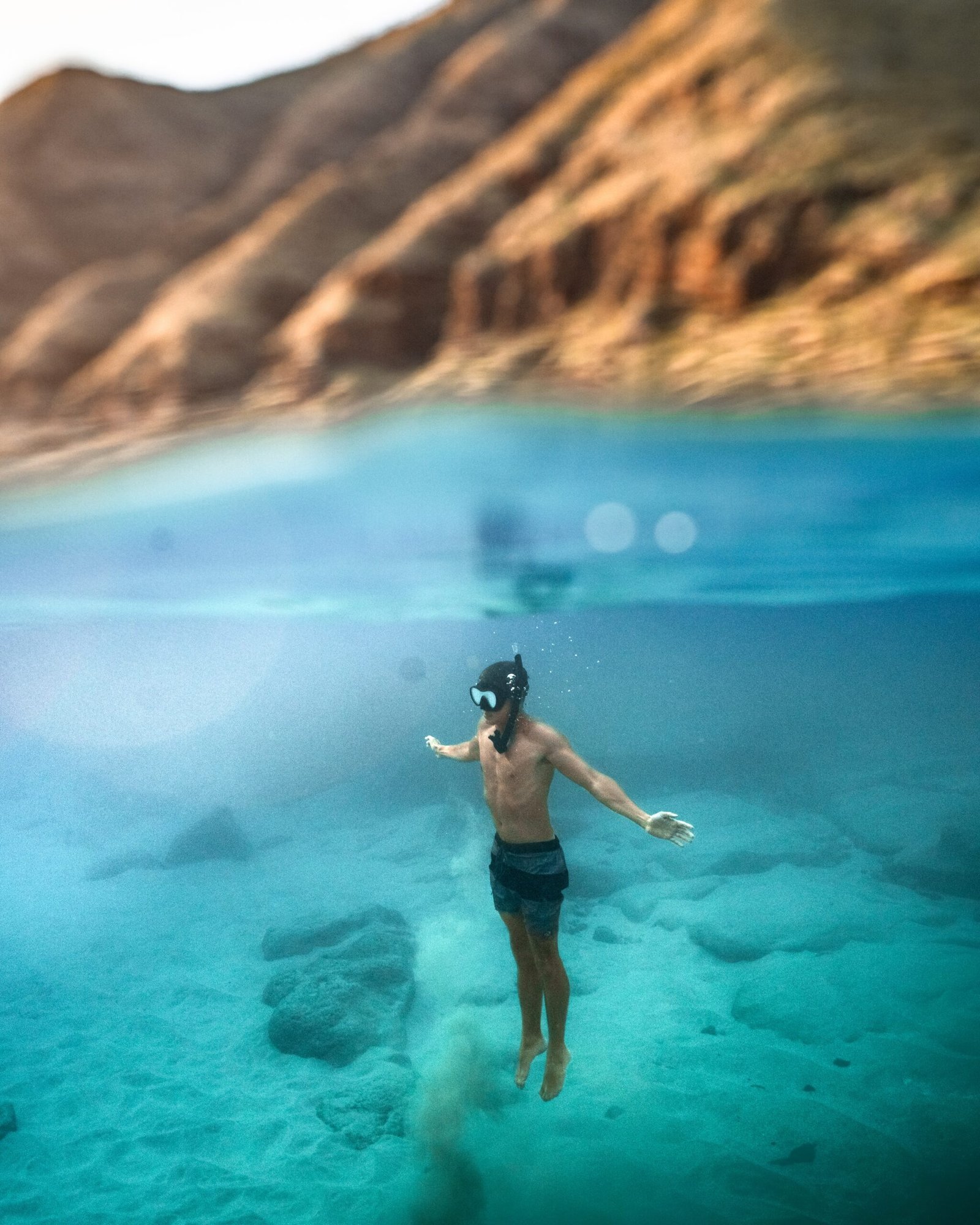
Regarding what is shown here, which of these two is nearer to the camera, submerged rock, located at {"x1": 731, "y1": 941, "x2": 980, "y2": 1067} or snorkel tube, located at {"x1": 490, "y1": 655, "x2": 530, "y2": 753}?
snorkel tube, located at {"x1": 490, "y1": 655, "x2": 530, "y2": 753}

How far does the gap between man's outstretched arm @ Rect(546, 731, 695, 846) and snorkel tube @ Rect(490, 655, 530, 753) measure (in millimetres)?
284

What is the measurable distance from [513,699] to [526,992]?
2422mm

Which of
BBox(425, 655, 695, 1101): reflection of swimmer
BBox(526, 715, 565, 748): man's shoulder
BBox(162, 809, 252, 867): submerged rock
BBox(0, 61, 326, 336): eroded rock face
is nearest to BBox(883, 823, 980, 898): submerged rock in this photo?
BBox(425, 655, 695, 1101): reflection of swimmer

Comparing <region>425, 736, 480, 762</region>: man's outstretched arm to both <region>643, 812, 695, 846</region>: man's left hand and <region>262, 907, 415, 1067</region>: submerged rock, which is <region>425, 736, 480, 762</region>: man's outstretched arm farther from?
<region>262, 907, 415, 1067</region>: submerged rock

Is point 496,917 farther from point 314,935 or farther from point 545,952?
point 545,952

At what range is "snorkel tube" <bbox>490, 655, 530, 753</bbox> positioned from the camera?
195 inches

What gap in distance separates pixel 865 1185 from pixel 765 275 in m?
8.82

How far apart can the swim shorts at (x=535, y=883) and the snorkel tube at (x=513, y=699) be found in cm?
73

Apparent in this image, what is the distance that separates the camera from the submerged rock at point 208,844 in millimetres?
14812

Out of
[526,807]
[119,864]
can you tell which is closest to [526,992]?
[526,807]

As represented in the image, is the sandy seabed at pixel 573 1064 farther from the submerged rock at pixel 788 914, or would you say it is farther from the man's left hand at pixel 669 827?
the man's left hand at pixel 669 827

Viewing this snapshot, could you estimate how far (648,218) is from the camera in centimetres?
969

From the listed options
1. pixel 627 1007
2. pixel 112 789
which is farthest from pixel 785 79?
pixel 112 789

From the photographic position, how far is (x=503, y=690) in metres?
4.89
